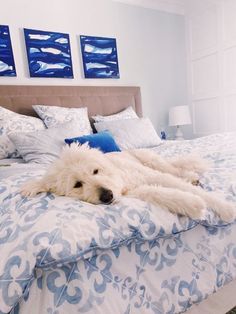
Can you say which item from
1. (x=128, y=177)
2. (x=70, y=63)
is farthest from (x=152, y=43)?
(x=128, y=177)

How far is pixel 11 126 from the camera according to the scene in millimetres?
2137

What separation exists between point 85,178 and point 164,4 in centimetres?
349

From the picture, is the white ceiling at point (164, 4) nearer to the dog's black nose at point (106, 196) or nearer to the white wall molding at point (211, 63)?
the white wall molding at point (211, 63)

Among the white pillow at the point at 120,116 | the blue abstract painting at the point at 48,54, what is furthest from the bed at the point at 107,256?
the blue abstract painting at the point at 48,54

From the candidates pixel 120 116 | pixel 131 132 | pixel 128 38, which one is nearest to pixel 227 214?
pixel 131 132

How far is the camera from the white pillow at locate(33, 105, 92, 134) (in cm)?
238

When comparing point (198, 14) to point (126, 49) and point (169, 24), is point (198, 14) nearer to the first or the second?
point (169, 24)

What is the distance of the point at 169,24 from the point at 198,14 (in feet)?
1.43

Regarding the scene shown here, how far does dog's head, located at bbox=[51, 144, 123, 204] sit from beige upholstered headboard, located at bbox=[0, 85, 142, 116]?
1742 mm

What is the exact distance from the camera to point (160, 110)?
3.68 m

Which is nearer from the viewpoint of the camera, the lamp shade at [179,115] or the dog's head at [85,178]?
the dog's head at [85,178]

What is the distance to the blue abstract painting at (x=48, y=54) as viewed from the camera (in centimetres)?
266

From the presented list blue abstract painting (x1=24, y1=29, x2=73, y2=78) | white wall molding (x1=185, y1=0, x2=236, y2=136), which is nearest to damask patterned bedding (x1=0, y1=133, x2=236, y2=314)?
blue abstract painting (x1=24, y1=29, x2=73, y2=78)

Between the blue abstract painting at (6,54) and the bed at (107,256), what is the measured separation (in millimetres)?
1844
